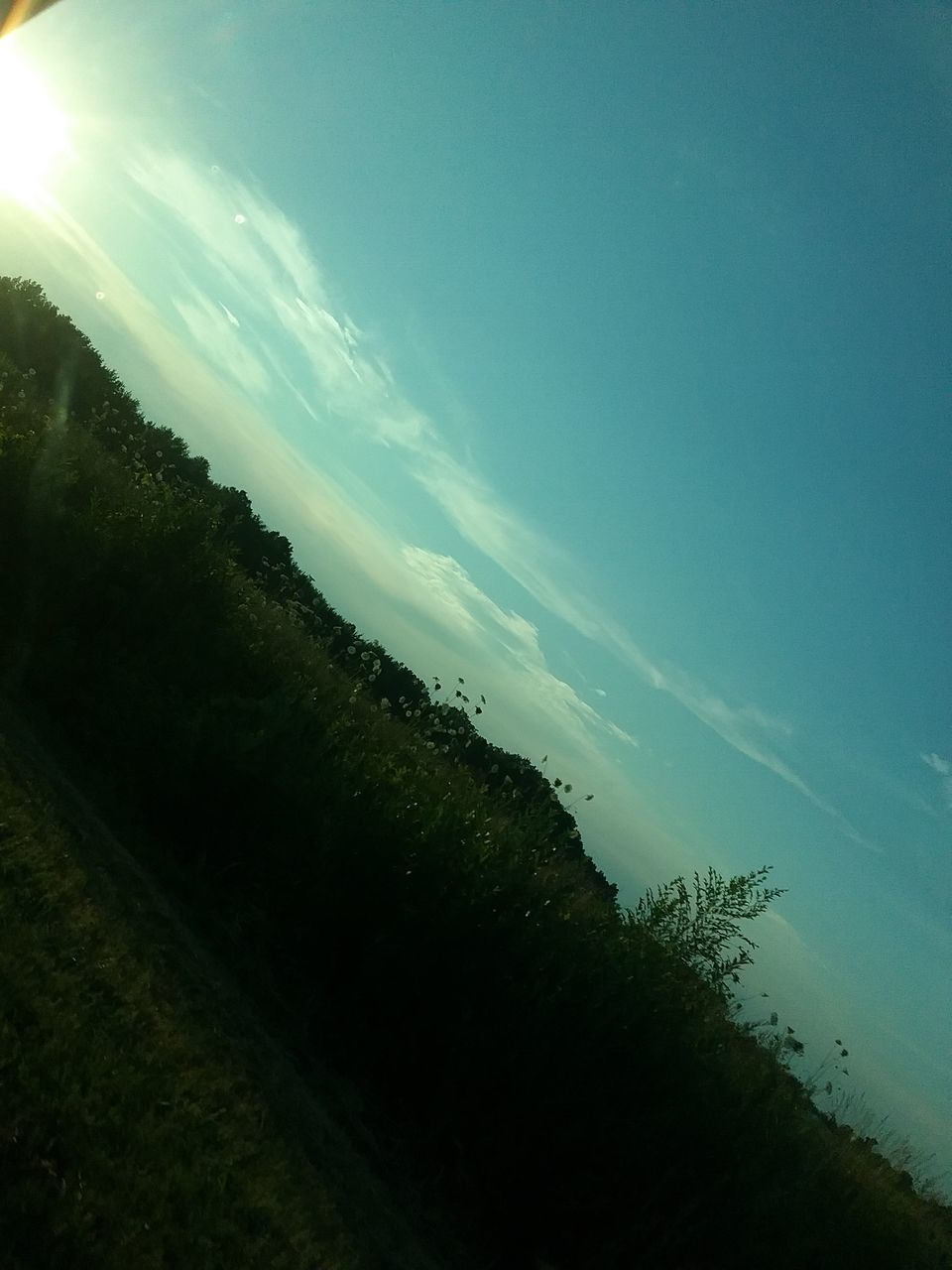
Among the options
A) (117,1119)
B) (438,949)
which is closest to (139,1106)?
(117,1119)

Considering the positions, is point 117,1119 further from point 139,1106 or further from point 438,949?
point 438,949

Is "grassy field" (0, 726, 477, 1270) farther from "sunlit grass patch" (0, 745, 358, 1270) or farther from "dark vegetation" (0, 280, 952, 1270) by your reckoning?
"dark vegetation" (0, 280, 952, 1270)

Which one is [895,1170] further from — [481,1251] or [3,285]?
[3,285]

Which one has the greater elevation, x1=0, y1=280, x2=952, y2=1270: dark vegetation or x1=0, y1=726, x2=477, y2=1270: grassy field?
x1=0, y1=280, x2=952, y2=1270: dark vegetation

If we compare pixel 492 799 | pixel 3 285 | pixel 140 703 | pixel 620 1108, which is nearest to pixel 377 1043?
pixel 620 1108

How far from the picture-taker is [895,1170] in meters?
10.0

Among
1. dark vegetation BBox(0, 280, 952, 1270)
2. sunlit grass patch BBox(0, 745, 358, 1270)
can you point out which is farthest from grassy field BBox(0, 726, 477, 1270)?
dark vegetation BBox(0, 280, 952, 1270)

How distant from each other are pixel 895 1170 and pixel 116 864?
8075 mm

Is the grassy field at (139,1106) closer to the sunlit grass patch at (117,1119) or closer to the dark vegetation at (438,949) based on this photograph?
the sunlit grass patch at (117,1119)

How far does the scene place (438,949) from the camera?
26.6 feet

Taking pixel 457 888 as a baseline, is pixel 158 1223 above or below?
below

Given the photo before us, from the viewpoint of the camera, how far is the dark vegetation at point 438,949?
7.08 meters

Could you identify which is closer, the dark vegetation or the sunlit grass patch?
the sunlit grass patch

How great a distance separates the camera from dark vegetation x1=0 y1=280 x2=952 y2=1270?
708cm
